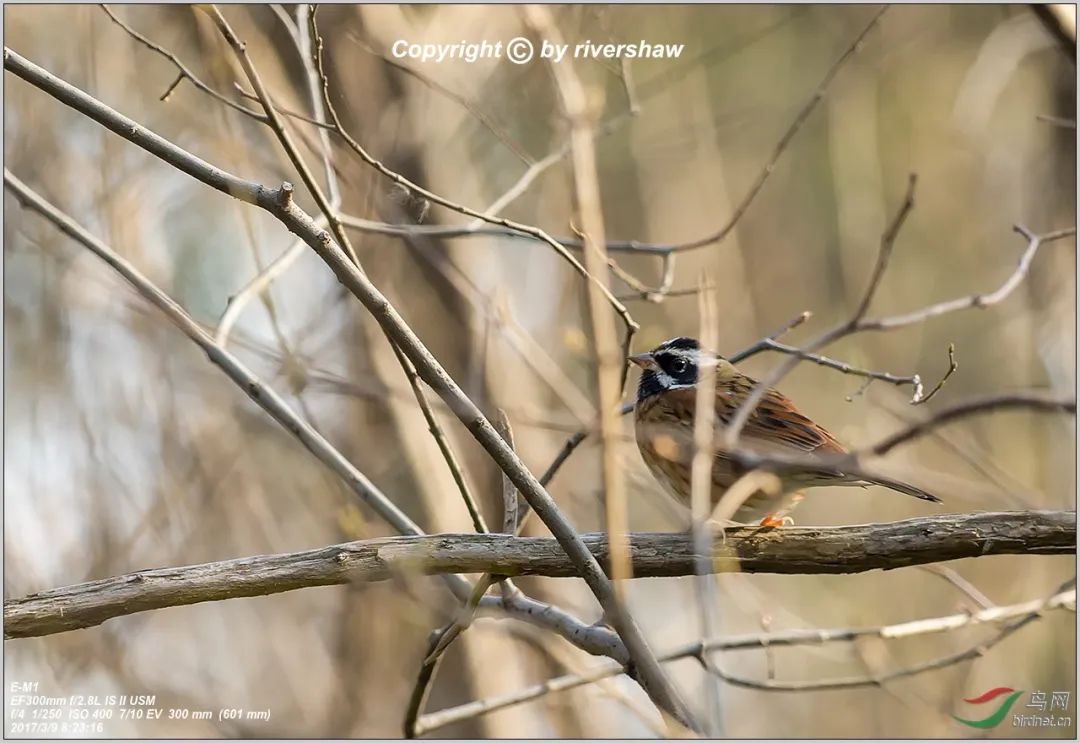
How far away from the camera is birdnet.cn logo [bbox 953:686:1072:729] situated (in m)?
3.96

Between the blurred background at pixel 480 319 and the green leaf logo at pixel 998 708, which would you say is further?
the blurred background at pixel 480 319

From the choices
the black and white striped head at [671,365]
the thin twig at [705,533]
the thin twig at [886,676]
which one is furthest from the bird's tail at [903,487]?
the black and white striped head at [671,365]

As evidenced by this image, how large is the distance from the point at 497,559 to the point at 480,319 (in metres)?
3.46

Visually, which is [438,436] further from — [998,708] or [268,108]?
[998,708]

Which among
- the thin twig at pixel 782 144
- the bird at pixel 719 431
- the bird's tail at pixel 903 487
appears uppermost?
the thin twig at pixel 782 144

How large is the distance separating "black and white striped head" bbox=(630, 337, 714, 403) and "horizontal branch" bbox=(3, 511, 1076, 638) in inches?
69.1

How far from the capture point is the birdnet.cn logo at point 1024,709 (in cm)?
396

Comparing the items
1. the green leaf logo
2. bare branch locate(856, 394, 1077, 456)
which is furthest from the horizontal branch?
bare branch locate(856, 394, 1077, 456)

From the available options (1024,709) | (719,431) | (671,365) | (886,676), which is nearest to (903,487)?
(886,676)

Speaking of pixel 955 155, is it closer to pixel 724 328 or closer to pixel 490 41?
pixel 724 328

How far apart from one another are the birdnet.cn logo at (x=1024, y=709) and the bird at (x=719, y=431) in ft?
3.22

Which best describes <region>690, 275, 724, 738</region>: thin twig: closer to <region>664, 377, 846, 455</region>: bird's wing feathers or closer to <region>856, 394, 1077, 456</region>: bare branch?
<region>856, 394, 1077, 456</region>: bare branch

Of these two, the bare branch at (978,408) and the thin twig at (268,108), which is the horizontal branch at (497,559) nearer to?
the thin twig at (268,108)

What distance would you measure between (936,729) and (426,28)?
493cm
